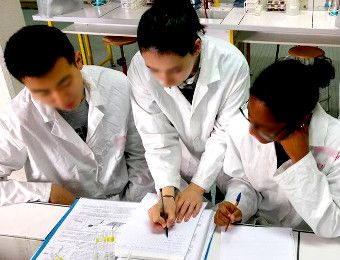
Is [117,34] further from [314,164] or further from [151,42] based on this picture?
[314,164]

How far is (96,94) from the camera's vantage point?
1.37 meters

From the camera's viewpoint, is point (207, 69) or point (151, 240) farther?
point (207, 69)

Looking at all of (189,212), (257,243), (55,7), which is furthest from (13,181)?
(55,7)

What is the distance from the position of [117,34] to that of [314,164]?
2.57 metres

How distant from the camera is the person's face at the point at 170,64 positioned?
110 cm

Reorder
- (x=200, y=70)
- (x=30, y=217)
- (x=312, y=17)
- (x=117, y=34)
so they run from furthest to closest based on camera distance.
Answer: (x=117, y=34), (x=312, y=17), (x=200, y=70), (x=30, y=217)

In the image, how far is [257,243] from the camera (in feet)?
3.22

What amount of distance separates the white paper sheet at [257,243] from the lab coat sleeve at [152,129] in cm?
41

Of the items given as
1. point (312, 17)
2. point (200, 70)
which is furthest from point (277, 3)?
point (200, 70)

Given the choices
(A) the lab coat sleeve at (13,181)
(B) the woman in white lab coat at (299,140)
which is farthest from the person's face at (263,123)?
(A) the lab coat sleeve at (13,181)

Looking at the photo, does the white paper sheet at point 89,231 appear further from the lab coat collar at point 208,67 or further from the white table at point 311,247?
the lab coat collar at point 208,67

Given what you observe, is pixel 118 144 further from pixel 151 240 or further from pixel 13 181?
pixel 151 240

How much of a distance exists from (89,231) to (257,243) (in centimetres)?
47

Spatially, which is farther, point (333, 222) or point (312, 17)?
point (312, 17)
